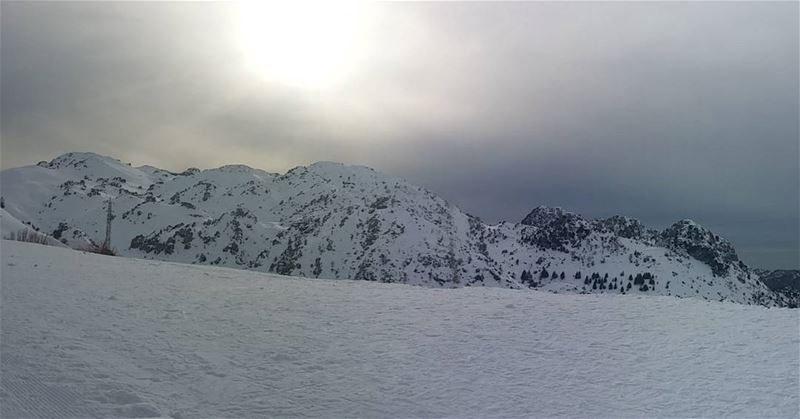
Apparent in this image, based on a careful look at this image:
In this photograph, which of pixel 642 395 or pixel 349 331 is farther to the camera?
pixel 349 331

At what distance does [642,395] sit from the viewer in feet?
30.2

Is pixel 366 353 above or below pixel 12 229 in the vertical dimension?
below

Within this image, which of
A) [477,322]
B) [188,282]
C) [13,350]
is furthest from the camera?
[188,282]

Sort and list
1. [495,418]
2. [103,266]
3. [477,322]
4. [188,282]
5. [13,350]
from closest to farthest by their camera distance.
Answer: [495,418] < [13,350] < [477,322] < [188,282] < [103,266]

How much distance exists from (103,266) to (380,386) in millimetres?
12091

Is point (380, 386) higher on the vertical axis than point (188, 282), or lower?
lower

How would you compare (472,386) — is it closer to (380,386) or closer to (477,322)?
(380,386)

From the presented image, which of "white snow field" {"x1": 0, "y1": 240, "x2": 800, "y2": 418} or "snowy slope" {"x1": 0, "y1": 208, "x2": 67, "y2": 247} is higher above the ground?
"snowy slope" {"x1": 0, "y1": 208, "x2": 67, "y2": 247}

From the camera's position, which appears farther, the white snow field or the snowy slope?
the snowy slope

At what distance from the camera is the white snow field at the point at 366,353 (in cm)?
840

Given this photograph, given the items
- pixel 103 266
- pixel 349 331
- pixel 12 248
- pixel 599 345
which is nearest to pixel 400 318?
pixel 349 331

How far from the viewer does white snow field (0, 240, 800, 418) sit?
840cm

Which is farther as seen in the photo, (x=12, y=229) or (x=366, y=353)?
(x=12, y=229)

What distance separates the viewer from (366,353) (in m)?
10.8
